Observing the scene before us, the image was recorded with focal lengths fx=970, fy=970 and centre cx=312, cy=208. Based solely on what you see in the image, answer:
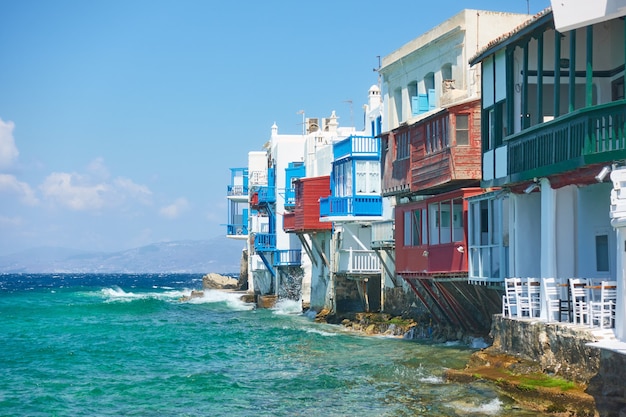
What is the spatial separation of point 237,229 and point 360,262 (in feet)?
110

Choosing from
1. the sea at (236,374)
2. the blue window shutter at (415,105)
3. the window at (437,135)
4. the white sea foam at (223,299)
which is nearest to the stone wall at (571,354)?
the sea at (236,374)

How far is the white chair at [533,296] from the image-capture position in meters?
22.9

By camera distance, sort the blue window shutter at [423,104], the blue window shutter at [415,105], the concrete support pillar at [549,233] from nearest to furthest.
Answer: the concrete support pillar at [549,233], the blue window shutter at [423,104], the blue window shutter at [415,105]

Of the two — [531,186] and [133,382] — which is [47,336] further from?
[531,186]

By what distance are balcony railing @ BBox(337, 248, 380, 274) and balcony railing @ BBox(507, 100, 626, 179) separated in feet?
66.3

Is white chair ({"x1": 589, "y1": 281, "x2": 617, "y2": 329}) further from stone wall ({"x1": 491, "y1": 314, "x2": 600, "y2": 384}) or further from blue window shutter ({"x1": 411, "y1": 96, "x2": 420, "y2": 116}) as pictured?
blue window shutter ({"x1": 411, "y1": 96, "x2": 420, "y2": 116})

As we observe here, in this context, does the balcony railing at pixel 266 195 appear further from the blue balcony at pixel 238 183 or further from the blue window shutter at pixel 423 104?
the blue window shutter at pixel 423 104

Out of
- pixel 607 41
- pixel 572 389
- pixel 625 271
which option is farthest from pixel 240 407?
pixel 607 41

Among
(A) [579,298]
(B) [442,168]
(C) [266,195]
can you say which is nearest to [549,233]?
(A) [579,298]

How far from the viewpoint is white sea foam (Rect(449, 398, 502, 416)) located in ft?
66.5

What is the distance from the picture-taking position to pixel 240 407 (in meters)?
24.1

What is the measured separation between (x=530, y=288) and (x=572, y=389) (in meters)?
5.06

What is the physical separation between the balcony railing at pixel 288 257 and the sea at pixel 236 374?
8.88m

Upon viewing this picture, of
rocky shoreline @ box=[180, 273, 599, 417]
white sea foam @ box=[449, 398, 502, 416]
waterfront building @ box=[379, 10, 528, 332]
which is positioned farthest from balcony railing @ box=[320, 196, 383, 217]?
white sea foam @ box=[449, 398, 502, 416]
